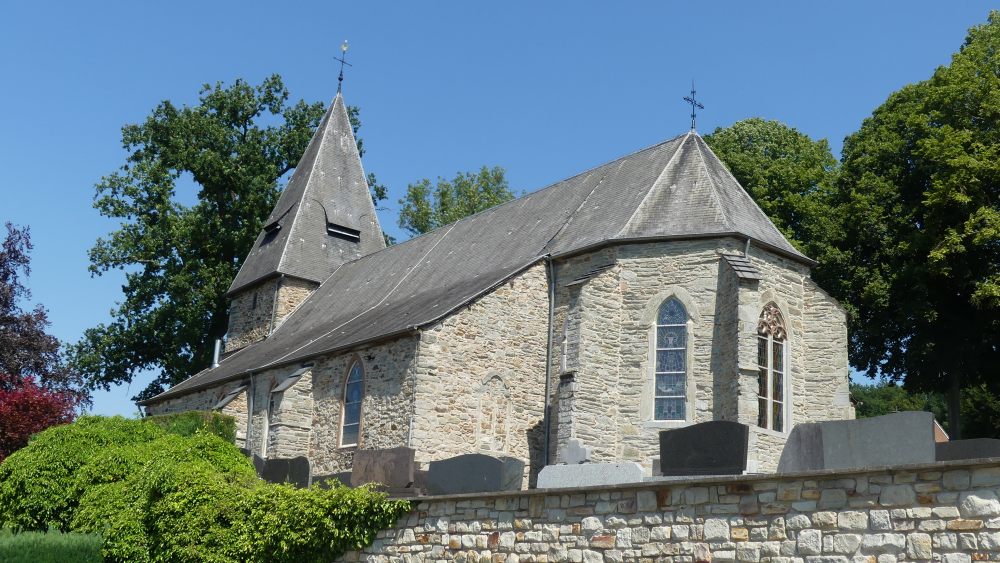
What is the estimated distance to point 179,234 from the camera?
105 ft

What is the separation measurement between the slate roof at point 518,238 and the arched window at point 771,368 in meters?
1.37

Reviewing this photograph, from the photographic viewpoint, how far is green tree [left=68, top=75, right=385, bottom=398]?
32438 mm

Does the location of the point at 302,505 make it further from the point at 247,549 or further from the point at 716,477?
the point at 716,477

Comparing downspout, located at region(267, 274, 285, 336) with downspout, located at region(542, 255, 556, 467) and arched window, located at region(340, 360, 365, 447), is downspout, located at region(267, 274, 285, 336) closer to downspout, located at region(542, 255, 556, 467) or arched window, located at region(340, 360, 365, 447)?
arched window, located at region(340, 360, 365, 447)

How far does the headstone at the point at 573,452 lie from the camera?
16.5 meters

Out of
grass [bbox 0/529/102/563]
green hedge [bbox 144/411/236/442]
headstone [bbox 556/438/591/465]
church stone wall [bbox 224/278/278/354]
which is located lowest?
grass [bbox 0/529/102/563]

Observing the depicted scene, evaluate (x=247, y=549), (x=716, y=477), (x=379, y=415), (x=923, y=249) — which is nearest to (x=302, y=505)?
(x=247, y=549)

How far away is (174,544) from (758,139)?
26.6m

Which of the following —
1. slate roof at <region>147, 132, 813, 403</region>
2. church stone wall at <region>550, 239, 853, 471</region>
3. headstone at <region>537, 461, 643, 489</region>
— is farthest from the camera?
slate roof at <region>147, 132, 813, 403</region>

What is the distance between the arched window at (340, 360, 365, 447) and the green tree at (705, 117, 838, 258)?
12.2 meters

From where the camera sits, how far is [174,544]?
508 inches

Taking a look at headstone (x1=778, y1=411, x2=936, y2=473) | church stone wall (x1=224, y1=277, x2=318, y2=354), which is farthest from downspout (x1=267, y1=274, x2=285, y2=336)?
headstone (x1=778, y1=411, x2=936, y2=473)

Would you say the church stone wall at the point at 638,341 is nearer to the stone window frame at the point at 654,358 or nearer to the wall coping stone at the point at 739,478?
the stone window frame at the point at 654,358

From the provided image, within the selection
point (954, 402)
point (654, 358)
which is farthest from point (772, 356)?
point (954, 402)
